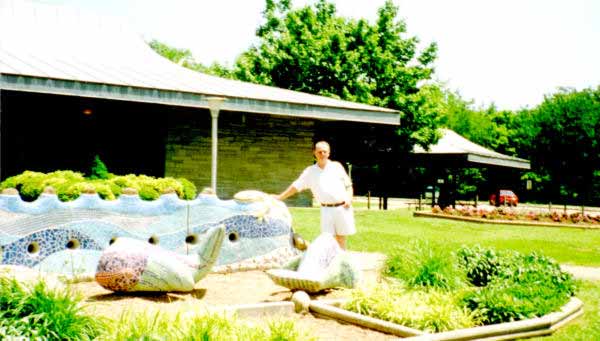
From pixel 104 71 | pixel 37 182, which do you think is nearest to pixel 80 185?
pixel 37 182

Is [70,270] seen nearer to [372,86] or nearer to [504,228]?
[504,228]

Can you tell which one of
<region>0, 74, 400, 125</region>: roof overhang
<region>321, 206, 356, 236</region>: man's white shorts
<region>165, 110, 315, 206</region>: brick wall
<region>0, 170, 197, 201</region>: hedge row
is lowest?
<region>321, 206, 356, 236</region>: man's white shorts

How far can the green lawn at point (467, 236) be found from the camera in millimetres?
13680

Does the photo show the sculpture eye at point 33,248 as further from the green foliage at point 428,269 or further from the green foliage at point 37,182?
the green foliage at point 428,269

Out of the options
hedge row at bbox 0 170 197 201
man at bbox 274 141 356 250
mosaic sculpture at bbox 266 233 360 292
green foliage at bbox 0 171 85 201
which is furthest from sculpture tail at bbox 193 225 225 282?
green foliage at bbox 0 171 85 201

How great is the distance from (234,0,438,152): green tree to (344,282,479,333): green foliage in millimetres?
25447

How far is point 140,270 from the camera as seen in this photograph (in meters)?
7.46

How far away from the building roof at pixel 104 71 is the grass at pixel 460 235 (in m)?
2.99

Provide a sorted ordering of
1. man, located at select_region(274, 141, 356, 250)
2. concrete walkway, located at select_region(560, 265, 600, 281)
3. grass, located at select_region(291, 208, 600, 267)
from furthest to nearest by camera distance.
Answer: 1. grass, located at select_region(291, 208, 600, 267)
2. concrete walkway, located at select_region(560, 265, 600, 281)
3. man, located at select_region(274, 141, 356, 250)

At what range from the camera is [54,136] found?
1922 centimetres

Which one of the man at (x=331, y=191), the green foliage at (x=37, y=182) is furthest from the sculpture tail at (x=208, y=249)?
the green foliage at (x=37, y=182)

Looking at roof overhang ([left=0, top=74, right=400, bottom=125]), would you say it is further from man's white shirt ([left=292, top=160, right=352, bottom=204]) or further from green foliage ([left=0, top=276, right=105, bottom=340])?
green foliage ([left=0, top=276, right=105, bottom=340])

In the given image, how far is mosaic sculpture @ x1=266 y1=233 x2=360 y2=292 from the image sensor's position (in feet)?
26.2

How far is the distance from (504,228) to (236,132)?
8.21 metres
